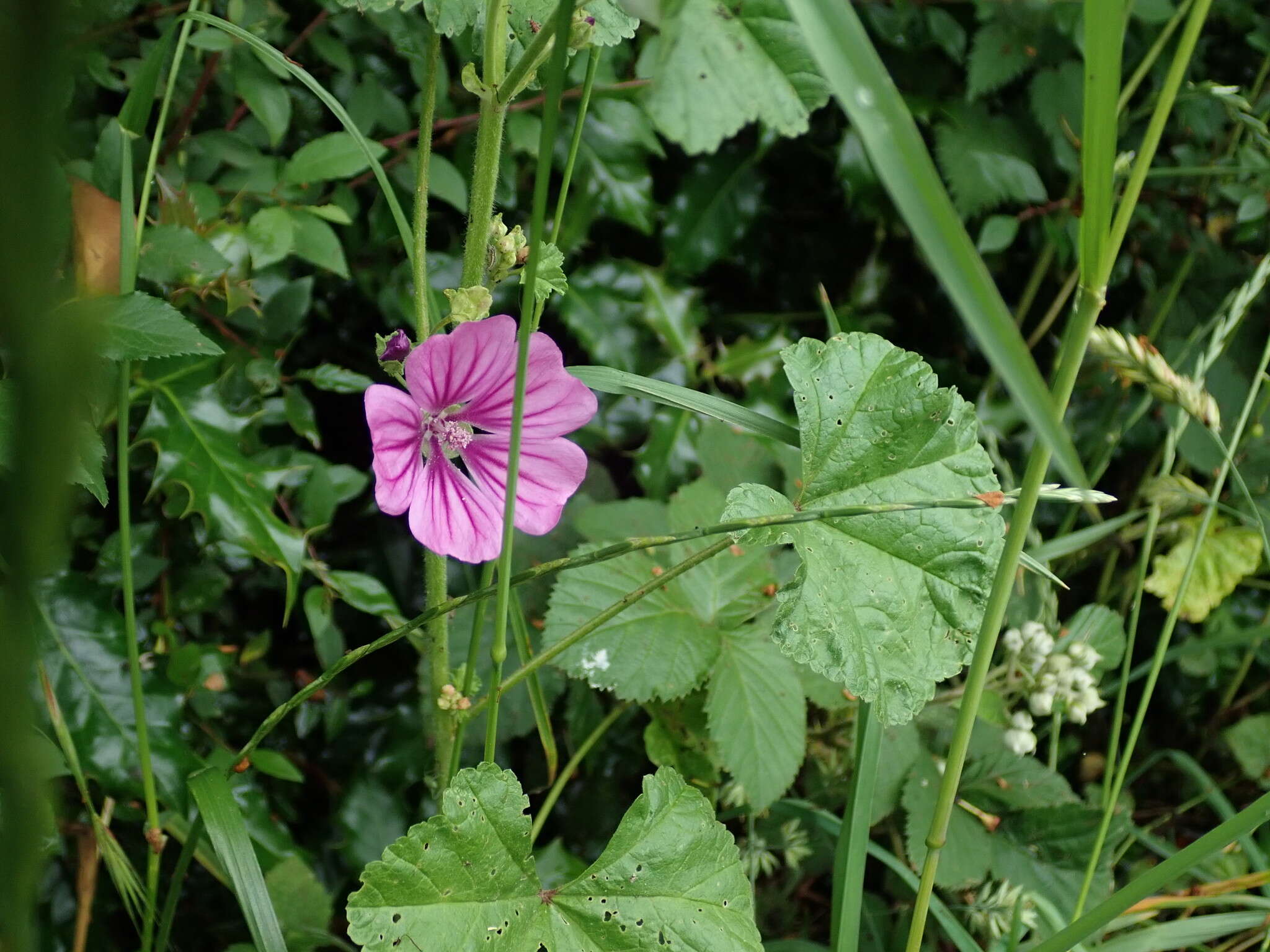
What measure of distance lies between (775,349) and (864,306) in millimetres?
231

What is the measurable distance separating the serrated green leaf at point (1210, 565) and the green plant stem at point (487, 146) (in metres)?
1.05

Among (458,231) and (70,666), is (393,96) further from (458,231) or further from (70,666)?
(70,666)

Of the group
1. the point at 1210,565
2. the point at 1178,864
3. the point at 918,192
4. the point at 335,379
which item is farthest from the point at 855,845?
the point at 1210,565

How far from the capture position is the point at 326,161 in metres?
1.00

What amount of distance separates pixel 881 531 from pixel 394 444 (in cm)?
36

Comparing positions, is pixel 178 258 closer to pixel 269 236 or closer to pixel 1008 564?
pixel 269 236

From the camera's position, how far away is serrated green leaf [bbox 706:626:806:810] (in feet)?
3.03

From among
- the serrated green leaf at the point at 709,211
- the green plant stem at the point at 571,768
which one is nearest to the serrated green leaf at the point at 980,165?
the serrated green leaf at the point at 709,211

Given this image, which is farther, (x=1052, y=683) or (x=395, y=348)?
(x=1052, y=683)

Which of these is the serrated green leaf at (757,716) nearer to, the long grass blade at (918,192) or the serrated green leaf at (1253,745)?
the long grass blade at (918,192)

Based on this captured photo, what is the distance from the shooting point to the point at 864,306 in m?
1.56

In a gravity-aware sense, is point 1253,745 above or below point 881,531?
below

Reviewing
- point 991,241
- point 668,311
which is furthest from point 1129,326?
point 668,311

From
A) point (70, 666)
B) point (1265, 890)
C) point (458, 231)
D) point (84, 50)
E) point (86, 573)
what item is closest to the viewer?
point (84, 50)
